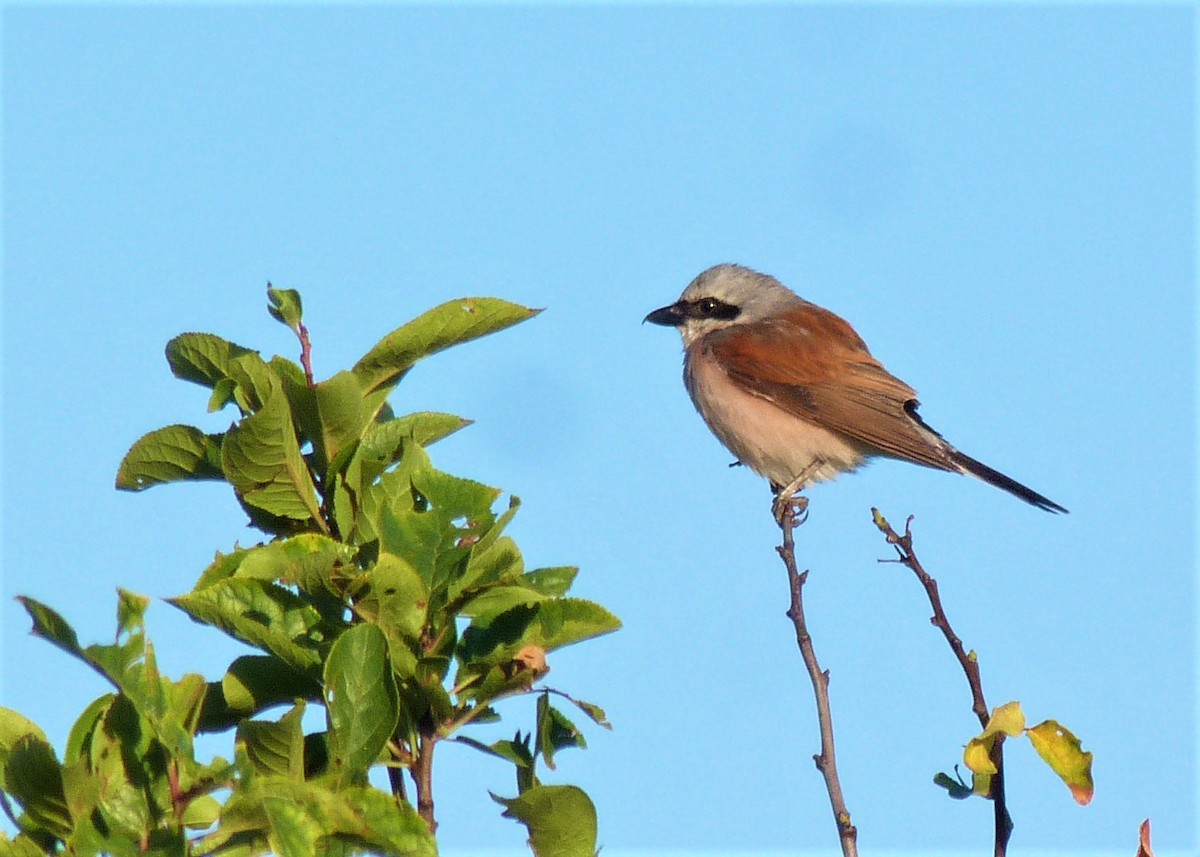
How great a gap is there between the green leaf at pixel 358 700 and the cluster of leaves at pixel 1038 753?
107 cm

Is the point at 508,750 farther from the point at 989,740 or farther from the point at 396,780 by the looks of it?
the point at 989,740

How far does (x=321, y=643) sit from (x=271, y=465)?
0.34 meters

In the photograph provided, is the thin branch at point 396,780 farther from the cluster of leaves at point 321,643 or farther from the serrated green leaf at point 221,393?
the serrated green leaf at point 221,393

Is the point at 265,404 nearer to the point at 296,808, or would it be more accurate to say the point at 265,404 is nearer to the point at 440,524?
the point at 440,524

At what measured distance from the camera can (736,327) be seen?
7.83 meters

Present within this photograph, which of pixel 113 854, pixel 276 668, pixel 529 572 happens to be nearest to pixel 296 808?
pixel 113 854

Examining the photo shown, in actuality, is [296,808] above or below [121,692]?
below

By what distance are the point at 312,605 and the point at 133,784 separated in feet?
1.37

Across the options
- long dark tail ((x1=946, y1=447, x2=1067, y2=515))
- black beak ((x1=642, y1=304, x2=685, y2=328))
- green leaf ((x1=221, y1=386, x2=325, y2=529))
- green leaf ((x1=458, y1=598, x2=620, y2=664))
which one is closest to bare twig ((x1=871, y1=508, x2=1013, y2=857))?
green leaf ((x1=458, y1=598, x2=620, y2=664))

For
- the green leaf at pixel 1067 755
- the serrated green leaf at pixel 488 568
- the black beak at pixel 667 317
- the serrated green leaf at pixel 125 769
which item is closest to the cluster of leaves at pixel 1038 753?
the green leaf at pixel 1067 755

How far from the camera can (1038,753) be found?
96.9 inches

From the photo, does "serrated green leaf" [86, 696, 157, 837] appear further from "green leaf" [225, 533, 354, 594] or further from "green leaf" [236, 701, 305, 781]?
"green leaf" [225, 533, 354, 594]

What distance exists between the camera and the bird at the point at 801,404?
23.3ft

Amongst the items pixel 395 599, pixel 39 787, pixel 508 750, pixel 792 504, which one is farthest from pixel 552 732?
pixel 792 504
